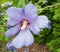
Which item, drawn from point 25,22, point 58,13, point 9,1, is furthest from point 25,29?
point 58,13

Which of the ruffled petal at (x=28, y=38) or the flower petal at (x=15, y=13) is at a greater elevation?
the flower petal at (x=15, y=13)

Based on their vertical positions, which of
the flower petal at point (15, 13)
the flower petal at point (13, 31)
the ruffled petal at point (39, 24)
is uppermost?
the flower petal at point (15, 13)

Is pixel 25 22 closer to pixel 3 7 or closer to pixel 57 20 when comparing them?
pixel 3 7
